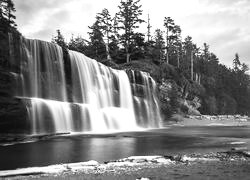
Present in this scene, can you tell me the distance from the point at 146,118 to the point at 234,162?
34.8 metres

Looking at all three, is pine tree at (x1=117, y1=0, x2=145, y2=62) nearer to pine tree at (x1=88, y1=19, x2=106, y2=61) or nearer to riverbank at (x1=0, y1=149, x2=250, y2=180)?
pine tree at (x1=88, y1=19, x2=106, y2=61)

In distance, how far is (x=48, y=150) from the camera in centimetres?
1808

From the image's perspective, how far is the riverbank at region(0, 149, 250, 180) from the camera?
9.92m

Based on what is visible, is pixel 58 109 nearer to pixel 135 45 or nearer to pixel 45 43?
pixel 45 43

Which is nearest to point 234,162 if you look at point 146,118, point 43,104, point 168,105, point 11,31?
point 43,104

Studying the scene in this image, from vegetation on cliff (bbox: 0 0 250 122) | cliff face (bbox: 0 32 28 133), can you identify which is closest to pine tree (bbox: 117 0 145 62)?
vegetation on cliff (bbox: 0 0 250 122)

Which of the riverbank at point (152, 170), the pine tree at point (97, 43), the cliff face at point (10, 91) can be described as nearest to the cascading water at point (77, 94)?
the cliff face at point (10, 91)

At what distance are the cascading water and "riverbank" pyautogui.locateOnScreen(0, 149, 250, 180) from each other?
53.2ft

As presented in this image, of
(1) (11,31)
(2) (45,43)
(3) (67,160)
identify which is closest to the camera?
(3) (67,160)

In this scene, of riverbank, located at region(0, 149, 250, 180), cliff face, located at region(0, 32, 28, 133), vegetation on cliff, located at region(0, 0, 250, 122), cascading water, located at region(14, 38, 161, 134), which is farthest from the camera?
vegetation on cliff, located at region(0, 0, 250, 122)

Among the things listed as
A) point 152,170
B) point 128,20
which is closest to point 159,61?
point 128,20

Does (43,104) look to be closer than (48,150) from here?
No

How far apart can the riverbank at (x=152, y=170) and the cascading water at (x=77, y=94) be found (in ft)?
53.2

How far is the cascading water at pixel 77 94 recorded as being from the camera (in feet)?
96.4
